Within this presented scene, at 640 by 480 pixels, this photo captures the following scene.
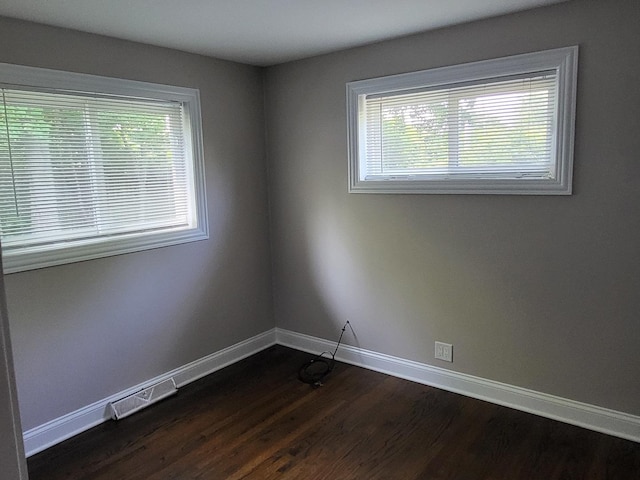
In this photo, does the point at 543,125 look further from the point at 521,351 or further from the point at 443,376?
the point at 443,376

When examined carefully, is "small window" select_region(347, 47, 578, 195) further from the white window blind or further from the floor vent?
the floor vent

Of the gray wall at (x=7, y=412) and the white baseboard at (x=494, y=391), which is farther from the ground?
the gray wall at (x=7, y=412)

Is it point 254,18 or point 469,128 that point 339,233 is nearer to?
point 469,128

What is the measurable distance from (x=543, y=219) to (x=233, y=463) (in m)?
2.12

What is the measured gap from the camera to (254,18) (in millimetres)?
2551

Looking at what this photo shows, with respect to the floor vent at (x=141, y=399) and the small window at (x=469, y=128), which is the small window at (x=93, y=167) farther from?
the small window at (x=469, y=128)

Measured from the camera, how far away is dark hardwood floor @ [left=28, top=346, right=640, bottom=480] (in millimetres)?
2387

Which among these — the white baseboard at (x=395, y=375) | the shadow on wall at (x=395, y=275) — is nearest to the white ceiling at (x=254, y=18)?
the shadow on wall at (x=395, y=275)

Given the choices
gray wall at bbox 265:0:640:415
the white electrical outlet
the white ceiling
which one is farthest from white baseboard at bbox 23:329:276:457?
the white ceiling

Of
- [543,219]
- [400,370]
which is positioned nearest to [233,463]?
[400,370]

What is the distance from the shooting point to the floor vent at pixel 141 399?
9.65ft

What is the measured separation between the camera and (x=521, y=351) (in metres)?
2.86

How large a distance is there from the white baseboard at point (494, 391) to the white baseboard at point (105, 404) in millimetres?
481

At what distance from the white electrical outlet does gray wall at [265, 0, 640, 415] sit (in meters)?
0.04
